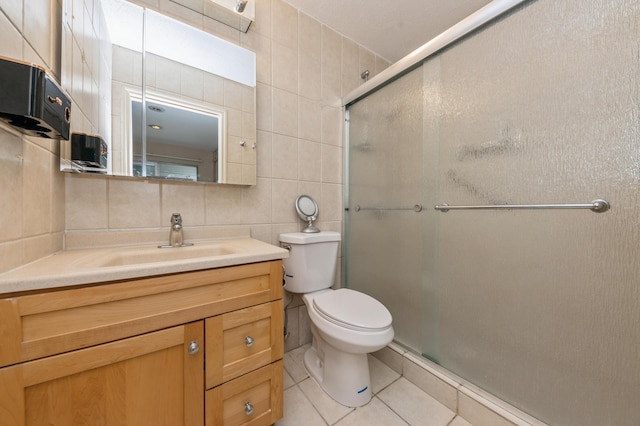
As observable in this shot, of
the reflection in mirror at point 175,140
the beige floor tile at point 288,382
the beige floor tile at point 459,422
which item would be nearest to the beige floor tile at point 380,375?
the beige floor tile at point 459,422

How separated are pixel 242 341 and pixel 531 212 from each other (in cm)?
121

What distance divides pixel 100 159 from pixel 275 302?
909 millimetres

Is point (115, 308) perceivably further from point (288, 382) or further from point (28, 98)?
point (288, 382)

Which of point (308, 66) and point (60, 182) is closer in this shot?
point (60, 182)

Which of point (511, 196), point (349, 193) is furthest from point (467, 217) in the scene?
point (349, 193)

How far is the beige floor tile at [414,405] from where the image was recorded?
104 centimetres

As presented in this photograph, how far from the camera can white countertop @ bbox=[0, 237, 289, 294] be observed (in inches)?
21.7

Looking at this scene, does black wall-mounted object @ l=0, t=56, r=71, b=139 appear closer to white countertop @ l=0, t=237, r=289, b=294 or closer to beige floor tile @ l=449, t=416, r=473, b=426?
white countertop @ l=0, t=237, r=289, b=294

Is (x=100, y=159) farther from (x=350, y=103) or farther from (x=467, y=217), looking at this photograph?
(x=467, y=217)

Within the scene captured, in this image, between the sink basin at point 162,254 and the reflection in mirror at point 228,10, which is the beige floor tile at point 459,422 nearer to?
the sink basin at point 162,254

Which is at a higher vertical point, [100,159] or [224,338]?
[100,159]

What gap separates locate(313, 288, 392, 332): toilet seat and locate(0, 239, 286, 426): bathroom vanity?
278mm

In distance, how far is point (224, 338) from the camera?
31.5 inches

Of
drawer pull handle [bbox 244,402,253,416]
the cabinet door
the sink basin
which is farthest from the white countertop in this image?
drawer pull handle [bbox 244,402,253,416]
